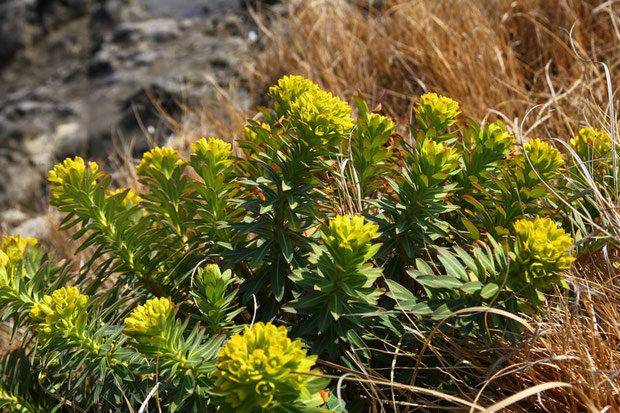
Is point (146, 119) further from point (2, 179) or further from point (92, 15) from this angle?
point (92, 15)

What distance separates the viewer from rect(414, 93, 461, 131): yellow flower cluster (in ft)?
5.17

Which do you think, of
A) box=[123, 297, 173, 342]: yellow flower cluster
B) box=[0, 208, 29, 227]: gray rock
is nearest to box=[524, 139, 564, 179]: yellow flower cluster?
box=[123, 297, 173, 342]: yellow flower cluster

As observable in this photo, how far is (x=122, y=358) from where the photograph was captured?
4.34ft

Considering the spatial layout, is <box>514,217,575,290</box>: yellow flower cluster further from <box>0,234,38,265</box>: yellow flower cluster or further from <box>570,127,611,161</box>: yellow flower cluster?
<box>0,234,38,265</box>: yellow flower cluster

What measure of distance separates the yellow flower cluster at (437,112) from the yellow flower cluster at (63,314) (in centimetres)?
111

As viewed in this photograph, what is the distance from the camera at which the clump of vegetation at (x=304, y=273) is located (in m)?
1.21

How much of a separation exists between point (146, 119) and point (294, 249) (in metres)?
3.81

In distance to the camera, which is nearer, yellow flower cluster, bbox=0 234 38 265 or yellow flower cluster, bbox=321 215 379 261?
yellow flower cluster, bbox=321 215 379 261

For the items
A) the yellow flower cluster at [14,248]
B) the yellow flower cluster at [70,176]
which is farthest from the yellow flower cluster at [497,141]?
the yellow flower cluster at [14,248]

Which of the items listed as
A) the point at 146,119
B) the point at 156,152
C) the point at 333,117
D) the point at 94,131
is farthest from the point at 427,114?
the point at 94,131

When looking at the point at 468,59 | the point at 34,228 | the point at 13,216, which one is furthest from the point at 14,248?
the point at 13,216

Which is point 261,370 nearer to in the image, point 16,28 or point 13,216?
point 13,216

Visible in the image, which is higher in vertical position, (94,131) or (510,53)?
(94,131)

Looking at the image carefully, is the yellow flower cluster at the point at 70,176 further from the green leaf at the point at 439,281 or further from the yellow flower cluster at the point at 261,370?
the green leaf at the point at 439,281
